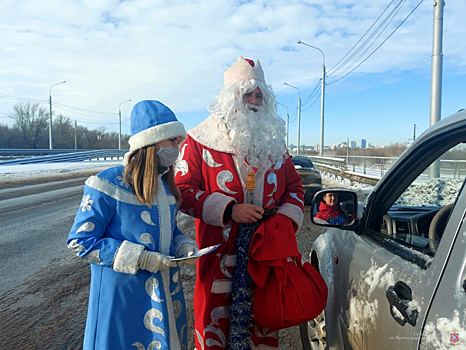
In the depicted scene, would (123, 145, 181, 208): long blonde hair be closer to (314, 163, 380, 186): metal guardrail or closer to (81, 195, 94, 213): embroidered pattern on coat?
(81, 195, 94, 213): embroidered pattern on coat

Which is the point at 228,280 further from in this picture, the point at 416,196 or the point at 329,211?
the point at 416,196

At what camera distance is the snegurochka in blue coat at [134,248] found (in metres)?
1.76

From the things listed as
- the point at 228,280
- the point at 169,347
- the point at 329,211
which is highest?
the point at 329,211

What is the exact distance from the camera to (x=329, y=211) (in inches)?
93.9

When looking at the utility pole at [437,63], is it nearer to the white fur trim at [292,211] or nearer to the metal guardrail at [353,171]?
the metal guardrail at [353,171]

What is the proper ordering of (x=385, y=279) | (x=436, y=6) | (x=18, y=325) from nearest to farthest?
1. (x=385, y=279)
2. (x=18, y=325)
3. (x=436, y=6)

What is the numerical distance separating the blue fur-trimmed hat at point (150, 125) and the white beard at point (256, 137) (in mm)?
439

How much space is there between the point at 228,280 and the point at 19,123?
222ft

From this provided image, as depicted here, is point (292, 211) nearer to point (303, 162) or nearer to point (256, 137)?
point (256, 137)

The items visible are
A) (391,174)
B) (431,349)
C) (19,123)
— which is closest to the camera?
(431,349)

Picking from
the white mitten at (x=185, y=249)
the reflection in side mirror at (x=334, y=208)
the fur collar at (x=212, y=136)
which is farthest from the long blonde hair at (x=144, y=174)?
the reflection in side mirror at (x=334, y=208)

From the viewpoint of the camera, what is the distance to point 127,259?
173cm

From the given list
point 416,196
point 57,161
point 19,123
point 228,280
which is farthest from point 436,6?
point 19,123

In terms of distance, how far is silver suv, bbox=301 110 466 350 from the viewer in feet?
3.91
